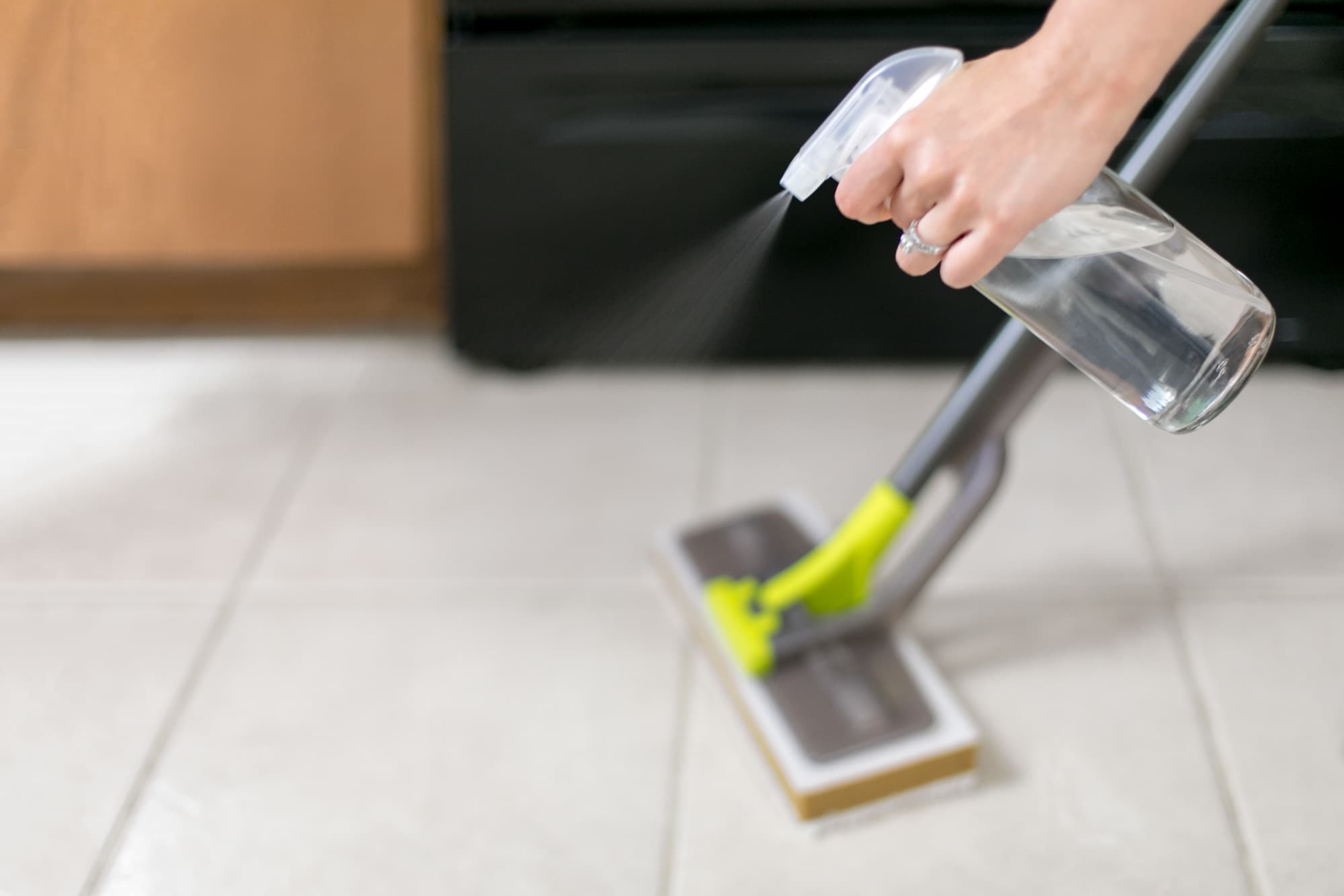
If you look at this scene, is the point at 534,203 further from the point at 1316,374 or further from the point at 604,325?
the point at 1316,374

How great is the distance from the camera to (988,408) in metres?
0.94

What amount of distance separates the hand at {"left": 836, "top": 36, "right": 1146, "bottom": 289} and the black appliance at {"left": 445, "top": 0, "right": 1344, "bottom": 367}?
2.26ft

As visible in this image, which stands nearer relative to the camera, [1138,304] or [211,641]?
[1138,304]

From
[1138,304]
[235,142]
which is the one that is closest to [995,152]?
[1138,304]

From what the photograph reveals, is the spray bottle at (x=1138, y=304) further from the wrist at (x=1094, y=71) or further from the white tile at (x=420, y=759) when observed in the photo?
the white tile at (x=420, y=759)

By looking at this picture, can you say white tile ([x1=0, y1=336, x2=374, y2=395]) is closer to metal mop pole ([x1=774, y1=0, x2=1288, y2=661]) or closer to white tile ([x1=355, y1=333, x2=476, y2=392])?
white tile ([x1=355, y1=333, x2=476, y2=392])

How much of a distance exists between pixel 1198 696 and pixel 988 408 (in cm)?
31

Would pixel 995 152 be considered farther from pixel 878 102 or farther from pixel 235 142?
pixel 235 142

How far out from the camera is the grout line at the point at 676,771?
895 mm

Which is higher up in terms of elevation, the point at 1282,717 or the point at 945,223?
the point at 945,223

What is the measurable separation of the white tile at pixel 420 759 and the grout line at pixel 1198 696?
42 centimetres

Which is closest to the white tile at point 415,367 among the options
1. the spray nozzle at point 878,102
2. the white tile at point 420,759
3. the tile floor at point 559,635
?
the tile floor at point 559,635

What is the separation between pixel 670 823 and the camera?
0.93m

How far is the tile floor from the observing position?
91 centimetres
